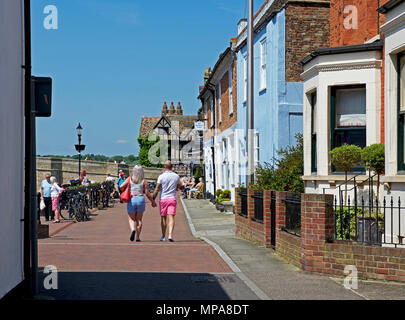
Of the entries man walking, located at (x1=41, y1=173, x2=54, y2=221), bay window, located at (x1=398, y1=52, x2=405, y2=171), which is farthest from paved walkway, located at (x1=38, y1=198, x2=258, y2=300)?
man walking, located at (x1=41, y1=173, x2=54, y2=221)

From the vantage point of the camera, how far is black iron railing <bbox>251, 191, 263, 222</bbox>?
13709mm

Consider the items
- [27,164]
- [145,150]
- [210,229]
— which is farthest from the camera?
[145,150]

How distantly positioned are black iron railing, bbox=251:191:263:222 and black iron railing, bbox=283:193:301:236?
240 centimetres

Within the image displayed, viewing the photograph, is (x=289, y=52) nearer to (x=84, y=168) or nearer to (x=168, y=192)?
(x=168, y=192)

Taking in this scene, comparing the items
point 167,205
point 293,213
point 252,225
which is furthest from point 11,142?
point 252,225

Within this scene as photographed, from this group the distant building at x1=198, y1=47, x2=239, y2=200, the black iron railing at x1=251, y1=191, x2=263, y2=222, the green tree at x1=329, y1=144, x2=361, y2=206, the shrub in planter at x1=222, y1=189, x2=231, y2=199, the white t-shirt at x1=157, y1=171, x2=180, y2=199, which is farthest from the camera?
the shrub in planter at x1=222, y1=189, x2=231, y2=199

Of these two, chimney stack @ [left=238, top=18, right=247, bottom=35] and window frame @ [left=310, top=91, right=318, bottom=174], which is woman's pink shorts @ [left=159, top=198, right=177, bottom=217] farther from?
chimney stack @ [left=238, top=18, right=247, bottom=35]

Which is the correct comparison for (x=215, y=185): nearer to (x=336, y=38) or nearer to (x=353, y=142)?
(x=336, y=38)

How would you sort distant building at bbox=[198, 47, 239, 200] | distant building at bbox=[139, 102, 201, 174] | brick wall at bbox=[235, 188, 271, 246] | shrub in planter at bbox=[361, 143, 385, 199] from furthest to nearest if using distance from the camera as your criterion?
1. distant building at bbox=[139, 102, 201, 174]
2. distant building at bbox=[198, 47, 239, 200]
3. brick wall at bbox=[235, 188, 271, 246]
4. shrub in planter at bbox=[361, 143, 385, 199]

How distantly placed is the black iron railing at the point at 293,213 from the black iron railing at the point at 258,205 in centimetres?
240

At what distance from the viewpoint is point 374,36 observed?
13539mm

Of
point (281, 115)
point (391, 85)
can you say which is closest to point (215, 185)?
point (281, 115)

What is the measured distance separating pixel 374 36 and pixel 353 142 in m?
2.75

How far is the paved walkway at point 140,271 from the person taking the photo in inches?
300
